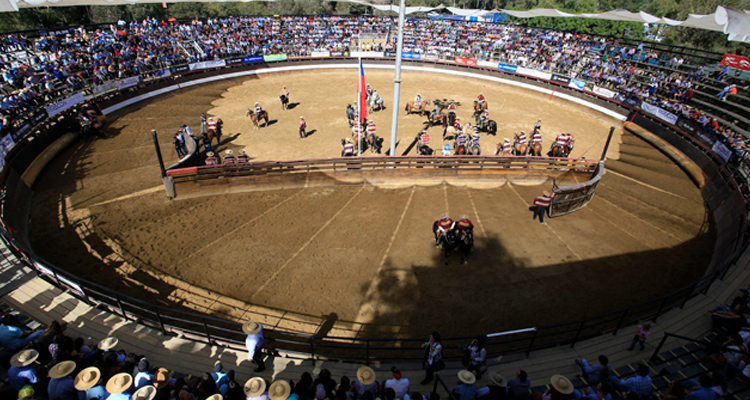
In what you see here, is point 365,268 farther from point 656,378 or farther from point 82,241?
point 82,241

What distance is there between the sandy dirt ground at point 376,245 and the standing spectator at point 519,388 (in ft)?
11.2

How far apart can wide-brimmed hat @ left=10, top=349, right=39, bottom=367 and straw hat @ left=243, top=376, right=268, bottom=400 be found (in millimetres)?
3896

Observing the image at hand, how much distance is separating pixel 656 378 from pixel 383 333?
6353mm

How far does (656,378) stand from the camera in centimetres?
789

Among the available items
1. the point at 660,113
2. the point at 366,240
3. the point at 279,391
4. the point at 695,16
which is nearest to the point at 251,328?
the point at 279,391

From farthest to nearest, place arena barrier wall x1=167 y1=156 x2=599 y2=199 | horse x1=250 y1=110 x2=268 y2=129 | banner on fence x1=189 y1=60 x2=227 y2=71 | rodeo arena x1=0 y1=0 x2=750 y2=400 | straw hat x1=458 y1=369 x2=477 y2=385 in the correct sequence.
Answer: banner on fence x1=189 y1=60 x2=227 y2=71
horse x1=250 y1=110 x2=268 y2=129
arena barrier wall x1=167 y1=156 x2=599 y2=199
rodeo arena x1=0 y1=0 x2=750 y2=400
straw hat x1=458 y1=369 x2=477 y2=385

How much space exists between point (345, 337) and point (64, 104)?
26.5m

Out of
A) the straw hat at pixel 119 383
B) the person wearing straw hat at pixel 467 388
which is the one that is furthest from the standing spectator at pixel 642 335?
the straw hat at pixel 119 383

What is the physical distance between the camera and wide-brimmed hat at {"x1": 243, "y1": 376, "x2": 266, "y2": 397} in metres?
6.34

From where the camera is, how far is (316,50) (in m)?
43.5

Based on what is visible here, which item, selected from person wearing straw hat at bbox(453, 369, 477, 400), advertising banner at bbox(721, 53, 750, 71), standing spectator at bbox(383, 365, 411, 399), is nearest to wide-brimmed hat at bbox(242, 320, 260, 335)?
standing spectator at bbox(383, 365, 411, 399)

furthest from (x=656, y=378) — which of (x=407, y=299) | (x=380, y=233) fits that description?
(x=380, y=233)

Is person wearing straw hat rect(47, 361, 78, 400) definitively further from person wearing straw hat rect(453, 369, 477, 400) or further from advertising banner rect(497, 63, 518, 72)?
advertising banner rect(497, 63, 518, 72)

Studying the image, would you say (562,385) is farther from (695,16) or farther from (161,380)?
(695,16)
